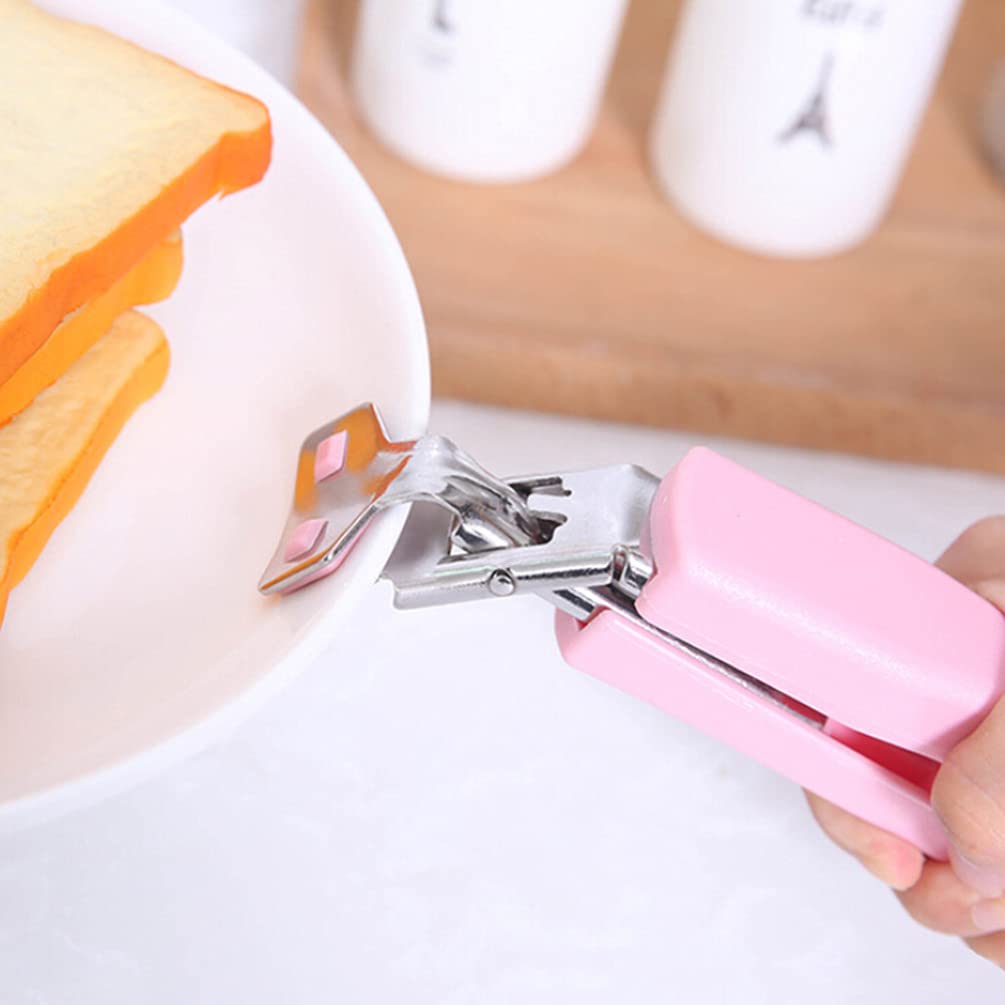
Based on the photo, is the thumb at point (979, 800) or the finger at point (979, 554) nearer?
the thumb at point (979, 800)

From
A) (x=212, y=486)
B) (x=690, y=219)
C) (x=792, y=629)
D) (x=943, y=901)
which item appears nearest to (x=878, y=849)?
(x=943, y=901)

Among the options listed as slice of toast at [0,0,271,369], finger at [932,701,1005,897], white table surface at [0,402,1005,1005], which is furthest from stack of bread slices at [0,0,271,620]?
finger at [932,701,1005,897]

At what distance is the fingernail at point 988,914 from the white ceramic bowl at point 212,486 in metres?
0.24

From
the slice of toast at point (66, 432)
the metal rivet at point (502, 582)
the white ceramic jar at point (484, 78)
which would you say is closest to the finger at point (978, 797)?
the metal rivet at point (502, 582)

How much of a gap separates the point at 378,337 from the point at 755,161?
31 centimetres

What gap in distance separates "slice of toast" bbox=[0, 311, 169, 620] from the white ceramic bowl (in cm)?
1

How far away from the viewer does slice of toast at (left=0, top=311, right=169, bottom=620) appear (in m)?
0.38

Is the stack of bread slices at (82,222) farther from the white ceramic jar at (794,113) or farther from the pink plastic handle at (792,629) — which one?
the white ceramic jar at (794,113)

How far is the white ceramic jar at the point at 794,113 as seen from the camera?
614 mm

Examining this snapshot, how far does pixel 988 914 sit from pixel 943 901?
0.01 m

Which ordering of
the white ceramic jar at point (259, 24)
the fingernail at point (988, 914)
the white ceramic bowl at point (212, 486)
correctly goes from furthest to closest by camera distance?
the white ceramic jar at point (259, 24) → the fingernail at point (988, 914) → the white ceramic bowl at point (212, 486)

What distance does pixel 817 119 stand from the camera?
644 mm

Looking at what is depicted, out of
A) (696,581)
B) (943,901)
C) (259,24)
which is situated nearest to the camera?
(696,581)

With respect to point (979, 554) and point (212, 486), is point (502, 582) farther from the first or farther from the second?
point (979, 554)
